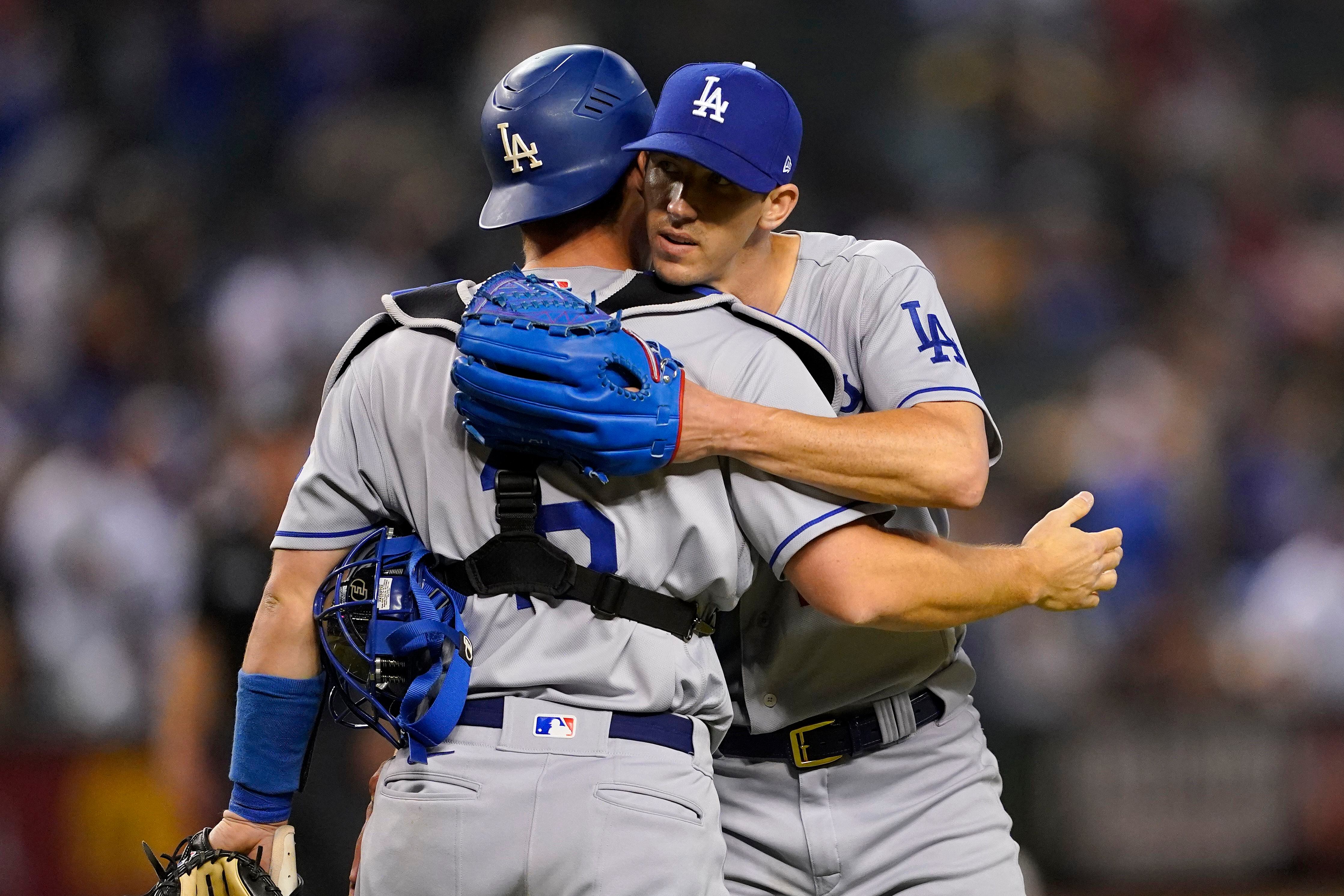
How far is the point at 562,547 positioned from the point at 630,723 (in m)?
0.31

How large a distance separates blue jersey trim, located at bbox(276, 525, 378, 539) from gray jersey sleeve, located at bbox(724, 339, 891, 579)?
687 millimetres

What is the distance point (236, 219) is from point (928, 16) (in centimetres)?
526

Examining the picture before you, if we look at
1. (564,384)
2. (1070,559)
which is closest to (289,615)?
(564,384)

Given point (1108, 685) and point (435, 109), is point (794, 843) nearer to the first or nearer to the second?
point (1108, 685)

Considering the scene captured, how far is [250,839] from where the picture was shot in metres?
Answer: 2.74

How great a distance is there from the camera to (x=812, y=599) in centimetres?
261

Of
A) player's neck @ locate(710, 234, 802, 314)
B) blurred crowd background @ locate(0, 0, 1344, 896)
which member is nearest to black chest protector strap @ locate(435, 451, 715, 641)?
player's neck @ locate(710, 234, 802, 314)

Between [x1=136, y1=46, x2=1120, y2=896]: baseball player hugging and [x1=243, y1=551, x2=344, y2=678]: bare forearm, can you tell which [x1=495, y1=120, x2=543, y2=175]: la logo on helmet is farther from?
[x1=243, y1=551, x2=344, y2=678]: bare forearm

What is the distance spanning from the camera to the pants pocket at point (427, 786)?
8.02ft

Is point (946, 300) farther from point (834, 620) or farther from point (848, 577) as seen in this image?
point (848, 577)

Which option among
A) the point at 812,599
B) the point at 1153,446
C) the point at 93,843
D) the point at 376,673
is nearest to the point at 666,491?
the point at 812,599

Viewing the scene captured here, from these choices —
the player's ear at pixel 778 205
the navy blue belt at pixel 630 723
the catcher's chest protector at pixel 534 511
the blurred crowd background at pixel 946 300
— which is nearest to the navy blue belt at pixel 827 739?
the catcher's chest protector at pixel 534 511

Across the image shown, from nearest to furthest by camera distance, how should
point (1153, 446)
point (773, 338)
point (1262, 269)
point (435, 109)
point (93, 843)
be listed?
1. point (773, 338)
2. point (93, 843)
3. point (1153, 446)
4. point (435, 109)
5. point (1262, 269)

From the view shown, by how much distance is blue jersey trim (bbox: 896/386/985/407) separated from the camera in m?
2.80
